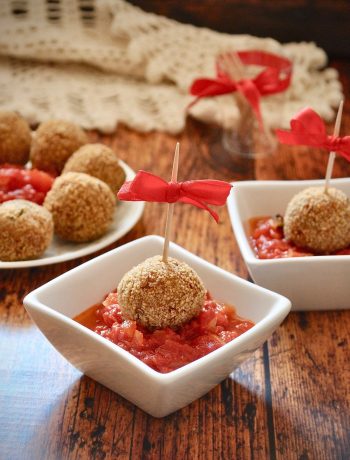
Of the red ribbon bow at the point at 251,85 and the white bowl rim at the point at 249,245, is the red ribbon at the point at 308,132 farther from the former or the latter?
the red ribbon bow at the point at 251,85

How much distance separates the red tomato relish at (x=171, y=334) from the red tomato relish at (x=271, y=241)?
299 millimetres

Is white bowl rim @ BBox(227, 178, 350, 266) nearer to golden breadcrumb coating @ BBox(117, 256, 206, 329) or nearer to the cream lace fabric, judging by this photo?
golden breadcrumb coating @ BBox(117, 256, 206, 329)

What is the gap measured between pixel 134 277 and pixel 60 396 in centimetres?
31

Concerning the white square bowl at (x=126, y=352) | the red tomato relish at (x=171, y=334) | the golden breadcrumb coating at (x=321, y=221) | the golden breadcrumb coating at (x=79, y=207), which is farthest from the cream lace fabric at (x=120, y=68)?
the red tomato relish at (x=171, y=334)

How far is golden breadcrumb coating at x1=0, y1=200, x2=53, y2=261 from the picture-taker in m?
1.89

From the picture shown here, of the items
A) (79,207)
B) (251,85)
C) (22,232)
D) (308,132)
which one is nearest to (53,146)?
(79,207)

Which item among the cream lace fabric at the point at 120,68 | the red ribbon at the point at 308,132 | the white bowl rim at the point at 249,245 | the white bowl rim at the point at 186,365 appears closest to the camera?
the white bowl rim at the point at 186,365

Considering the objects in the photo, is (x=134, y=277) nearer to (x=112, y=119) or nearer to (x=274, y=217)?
(x=274, y=217)

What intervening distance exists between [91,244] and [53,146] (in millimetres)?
401

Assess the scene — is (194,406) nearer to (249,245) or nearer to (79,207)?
(249,245)

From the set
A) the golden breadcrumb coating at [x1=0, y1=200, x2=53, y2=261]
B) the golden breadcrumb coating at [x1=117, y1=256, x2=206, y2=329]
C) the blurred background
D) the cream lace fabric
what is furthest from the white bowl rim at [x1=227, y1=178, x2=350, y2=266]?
the blurred background

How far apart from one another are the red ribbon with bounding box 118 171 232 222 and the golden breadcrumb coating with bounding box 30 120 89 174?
79 centimetres

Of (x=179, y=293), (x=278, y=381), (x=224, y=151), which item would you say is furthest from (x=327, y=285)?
(x=224, y=151)

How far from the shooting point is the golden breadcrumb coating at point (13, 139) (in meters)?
2.28
